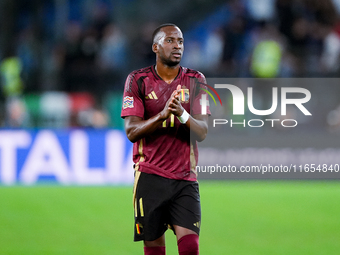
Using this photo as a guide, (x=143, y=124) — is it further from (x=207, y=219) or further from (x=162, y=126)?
(x=207, y=219)

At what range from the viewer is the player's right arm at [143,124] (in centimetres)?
371

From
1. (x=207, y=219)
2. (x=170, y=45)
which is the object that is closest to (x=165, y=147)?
(x=170, y=45)

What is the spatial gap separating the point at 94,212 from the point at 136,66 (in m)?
5.88

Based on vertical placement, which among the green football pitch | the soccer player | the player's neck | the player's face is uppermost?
the player's face

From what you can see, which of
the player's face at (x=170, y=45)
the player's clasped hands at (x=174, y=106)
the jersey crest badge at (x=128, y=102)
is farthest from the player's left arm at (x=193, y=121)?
the jersey crest badge at (x=128, y=102)

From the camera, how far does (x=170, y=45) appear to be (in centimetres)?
393

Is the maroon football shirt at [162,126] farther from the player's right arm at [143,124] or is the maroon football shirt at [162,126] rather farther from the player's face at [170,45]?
the player's face at [170,45]

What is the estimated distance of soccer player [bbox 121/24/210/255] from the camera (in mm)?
3932

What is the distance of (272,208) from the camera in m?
8.38

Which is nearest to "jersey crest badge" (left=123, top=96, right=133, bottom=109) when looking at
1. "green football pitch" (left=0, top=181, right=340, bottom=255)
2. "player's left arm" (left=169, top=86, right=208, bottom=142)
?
"player's left arm" (left=169, top=86, right=208, bottom=142)

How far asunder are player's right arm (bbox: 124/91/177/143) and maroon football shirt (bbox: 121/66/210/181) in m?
0.06

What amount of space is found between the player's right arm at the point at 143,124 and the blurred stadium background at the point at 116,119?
7.71ft

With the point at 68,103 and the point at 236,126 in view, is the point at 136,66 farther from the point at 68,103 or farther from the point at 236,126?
the point at 236,126

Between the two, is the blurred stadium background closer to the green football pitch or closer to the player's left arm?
the green football pitch
